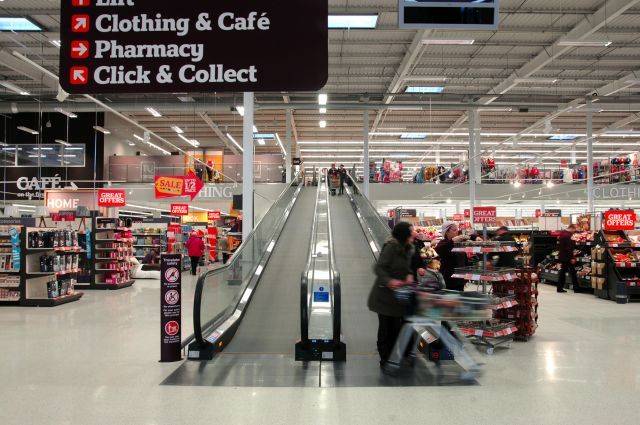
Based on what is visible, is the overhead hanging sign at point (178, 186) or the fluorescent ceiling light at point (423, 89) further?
the fluorescent ceiling light at point (423, 89)

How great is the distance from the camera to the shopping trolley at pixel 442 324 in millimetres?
5168

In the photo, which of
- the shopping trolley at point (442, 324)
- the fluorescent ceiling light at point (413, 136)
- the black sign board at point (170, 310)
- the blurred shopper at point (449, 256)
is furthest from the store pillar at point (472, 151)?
the black sign board at point (170, 310)

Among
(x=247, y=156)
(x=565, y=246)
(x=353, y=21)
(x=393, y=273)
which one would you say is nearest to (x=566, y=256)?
(x=565, y=246)

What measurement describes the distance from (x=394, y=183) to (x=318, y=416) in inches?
828

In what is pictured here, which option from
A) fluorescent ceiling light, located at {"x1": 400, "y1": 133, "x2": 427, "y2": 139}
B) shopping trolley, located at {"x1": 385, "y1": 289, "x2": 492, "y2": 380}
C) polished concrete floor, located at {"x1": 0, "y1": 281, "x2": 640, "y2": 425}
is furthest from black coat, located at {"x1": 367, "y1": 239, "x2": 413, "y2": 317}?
fluorescent ceiling light, located at {"x1": 400, "y1": 133, "x2": 427, "y2": 139}

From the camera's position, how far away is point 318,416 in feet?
13.8

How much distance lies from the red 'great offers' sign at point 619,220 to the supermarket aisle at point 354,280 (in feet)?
19.6

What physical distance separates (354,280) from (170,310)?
14.2ft

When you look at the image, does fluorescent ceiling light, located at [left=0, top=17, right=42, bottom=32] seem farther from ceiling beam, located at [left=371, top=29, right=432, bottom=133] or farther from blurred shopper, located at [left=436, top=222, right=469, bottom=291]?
Result: blurred shopper, located at [left=436, top=222, right=469, bottom=291]

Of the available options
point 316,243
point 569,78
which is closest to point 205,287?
point 316,243

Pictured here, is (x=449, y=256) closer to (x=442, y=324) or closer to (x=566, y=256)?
(x=442, y=324)

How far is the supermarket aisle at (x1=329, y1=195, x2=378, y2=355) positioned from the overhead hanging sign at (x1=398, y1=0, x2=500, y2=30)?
397 cm

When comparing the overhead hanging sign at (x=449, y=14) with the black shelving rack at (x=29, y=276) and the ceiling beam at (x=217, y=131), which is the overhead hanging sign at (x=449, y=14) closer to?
the black shelving rack at (x=29, y=276)

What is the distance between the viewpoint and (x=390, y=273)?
5.37 metres
